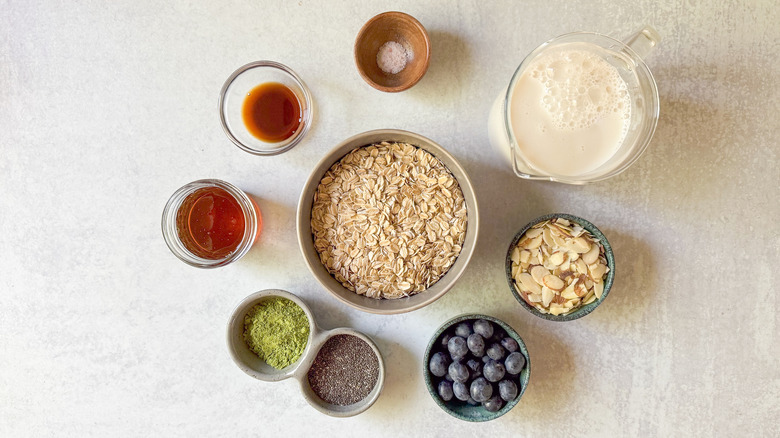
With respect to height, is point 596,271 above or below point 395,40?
below

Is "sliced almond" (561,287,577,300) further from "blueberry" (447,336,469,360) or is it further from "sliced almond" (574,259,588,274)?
"blueberry" (447,336,469,360)

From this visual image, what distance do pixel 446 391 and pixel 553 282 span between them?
1.31 ft

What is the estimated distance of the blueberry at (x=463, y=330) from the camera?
4.58 feet

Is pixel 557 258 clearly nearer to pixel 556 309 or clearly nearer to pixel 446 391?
pixel 556 309

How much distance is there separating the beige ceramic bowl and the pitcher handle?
998 mm

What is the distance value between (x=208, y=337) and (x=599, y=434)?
3.79 feet

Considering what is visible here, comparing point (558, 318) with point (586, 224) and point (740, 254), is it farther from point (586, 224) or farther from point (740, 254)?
point (740, 254)

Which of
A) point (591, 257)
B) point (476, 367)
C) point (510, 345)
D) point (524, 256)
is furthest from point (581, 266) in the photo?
point (476, 367)

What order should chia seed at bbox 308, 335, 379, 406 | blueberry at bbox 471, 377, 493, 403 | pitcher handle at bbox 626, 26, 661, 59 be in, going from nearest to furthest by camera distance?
pitcher handle at bbox 626, 26, 661, 59 < blueberry at bbox 471, 377, 493, 403 < chia seed at bbox 308, 335, 379, 406

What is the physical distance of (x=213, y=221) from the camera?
4.77ft

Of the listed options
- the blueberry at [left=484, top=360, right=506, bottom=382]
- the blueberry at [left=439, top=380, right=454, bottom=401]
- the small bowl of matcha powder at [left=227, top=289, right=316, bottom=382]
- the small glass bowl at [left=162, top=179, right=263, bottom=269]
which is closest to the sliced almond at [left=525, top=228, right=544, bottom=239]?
the blueberry at [left=484, top=360, right=506, bottom=382]

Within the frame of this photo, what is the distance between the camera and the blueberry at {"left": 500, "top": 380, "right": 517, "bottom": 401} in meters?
1.36

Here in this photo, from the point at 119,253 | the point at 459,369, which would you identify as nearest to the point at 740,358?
the point at 459,369

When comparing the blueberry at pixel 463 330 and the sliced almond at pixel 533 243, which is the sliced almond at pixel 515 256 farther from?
the blueberry at pixel 463 330
